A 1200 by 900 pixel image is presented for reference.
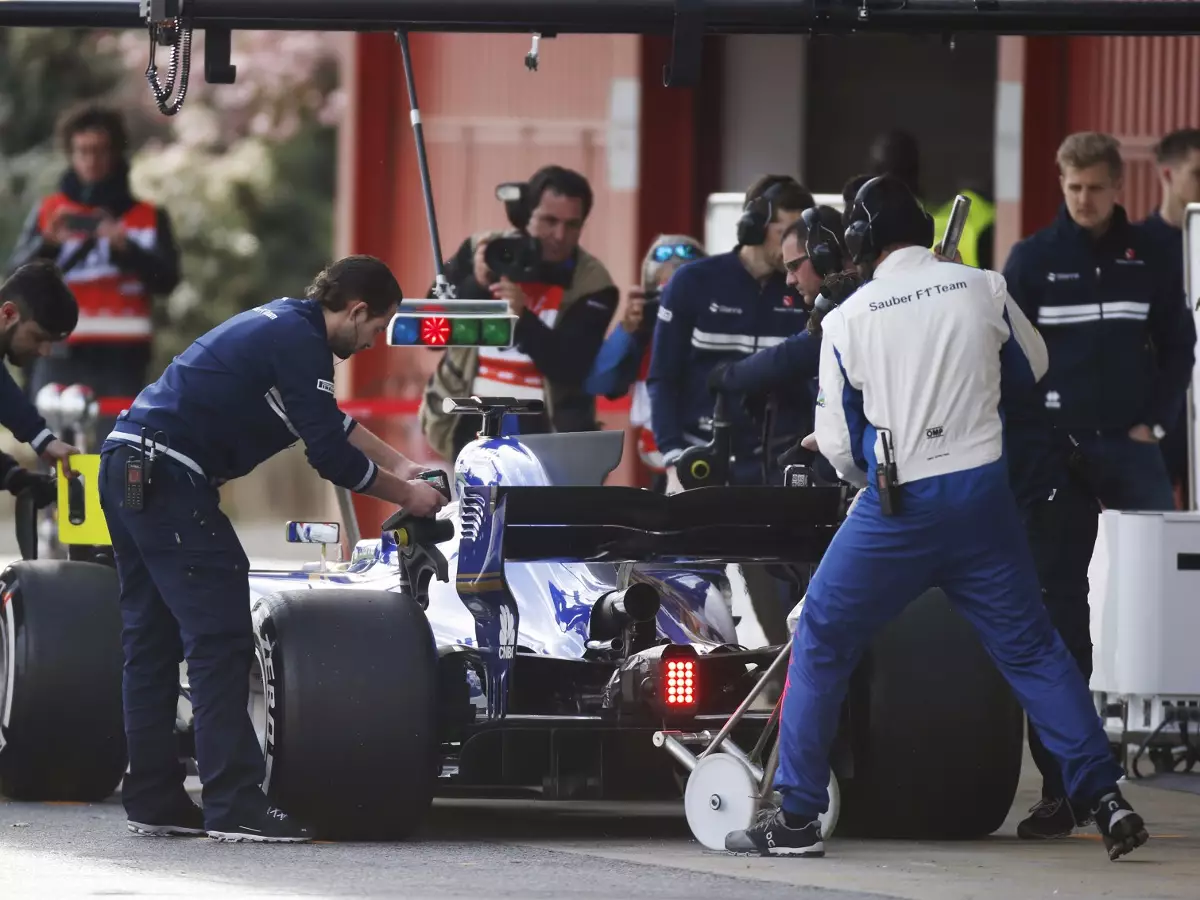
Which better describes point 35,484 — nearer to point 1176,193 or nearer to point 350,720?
point 350,720

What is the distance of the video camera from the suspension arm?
1.98 meters

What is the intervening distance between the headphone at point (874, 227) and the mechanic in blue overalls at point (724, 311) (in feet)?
8.28

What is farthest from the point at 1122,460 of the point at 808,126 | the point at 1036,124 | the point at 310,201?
the point at 310,201

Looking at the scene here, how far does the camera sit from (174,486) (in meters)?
8.66

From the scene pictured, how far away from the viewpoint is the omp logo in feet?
28.7

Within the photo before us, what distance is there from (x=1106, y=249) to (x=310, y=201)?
2293 cm

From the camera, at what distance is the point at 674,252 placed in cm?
1220

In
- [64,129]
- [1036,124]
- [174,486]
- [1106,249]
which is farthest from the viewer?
[1036,124]

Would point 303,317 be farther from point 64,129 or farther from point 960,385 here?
point 64,129

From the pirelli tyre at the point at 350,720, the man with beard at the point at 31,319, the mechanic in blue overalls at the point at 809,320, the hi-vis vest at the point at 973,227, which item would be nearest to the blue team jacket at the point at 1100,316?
the mechanic in blue overalls at the point at 809,320

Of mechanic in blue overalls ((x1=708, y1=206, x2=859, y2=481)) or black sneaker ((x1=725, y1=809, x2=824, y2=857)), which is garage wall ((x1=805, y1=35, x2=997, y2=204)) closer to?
mechanic in blue overalls ((x1=708, y1=206, x2=859, y2=481))

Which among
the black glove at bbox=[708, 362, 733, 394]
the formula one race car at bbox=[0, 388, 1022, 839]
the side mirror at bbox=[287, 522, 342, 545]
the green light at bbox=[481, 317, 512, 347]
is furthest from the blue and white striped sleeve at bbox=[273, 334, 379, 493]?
the black glove at bbox=[708, 362, 733, 394]

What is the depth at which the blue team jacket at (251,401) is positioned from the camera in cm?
859

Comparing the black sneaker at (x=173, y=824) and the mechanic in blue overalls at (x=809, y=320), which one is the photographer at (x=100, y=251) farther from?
the black sneaker at (x=173, y=824)
